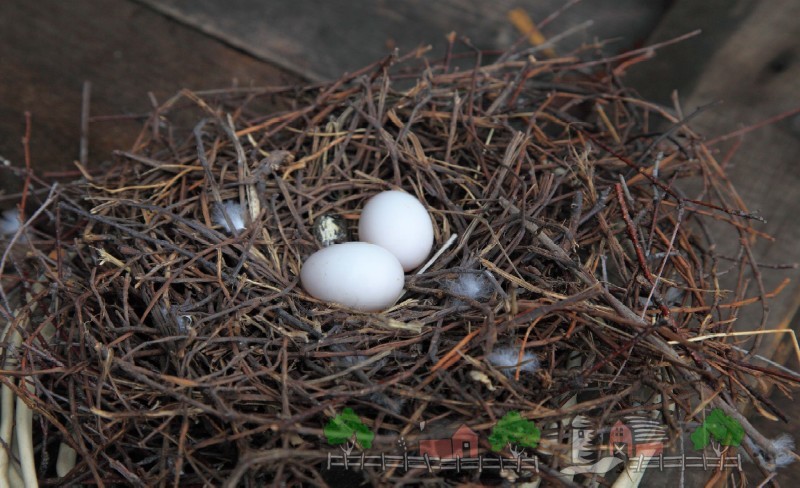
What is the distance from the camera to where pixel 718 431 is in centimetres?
90

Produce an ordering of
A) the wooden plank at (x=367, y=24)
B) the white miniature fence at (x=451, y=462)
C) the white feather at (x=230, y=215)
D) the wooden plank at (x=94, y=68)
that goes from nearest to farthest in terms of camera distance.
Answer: the white miniature fence at (x=451, y=462) → the white feather at (x=230, y=215) → the wooden plank at (x=94, y=68) → the wooden plank at (x=367, y=24)

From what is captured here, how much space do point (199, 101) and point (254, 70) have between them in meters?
0.33

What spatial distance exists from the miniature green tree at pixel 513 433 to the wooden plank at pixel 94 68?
0.92m

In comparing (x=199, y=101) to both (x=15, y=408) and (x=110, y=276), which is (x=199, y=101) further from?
(x=15, y=408)

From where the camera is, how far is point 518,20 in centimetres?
164

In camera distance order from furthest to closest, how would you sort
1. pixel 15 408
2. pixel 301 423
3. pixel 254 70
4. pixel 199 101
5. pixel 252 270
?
pixel 254 70
pixel 199 101
pixel 252 270
pixel 15 408
pixel 301 423

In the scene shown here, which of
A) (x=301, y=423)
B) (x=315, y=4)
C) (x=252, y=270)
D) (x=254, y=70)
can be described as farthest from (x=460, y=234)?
(x=315, y=4)

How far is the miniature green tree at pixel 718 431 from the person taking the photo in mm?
886

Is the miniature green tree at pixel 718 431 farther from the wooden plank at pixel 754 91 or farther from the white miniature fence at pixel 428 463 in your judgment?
the wooden plank at pixel 754 91

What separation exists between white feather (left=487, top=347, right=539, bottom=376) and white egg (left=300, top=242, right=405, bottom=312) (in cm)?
21

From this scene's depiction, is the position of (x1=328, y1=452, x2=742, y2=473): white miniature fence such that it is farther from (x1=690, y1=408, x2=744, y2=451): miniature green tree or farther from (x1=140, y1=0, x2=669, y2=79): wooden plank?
(x1=140, y1=0, x2=669, y2=79): wooden plank

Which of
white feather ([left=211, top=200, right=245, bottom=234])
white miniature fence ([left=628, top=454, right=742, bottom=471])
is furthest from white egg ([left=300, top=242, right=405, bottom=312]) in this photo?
white miniature fence ([left=628, top=454, right=742, bottom=471])

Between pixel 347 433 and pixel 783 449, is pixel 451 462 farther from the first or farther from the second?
pixel 783 449

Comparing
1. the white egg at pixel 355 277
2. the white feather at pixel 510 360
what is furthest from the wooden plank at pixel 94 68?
the white feather at pixel 510 360
